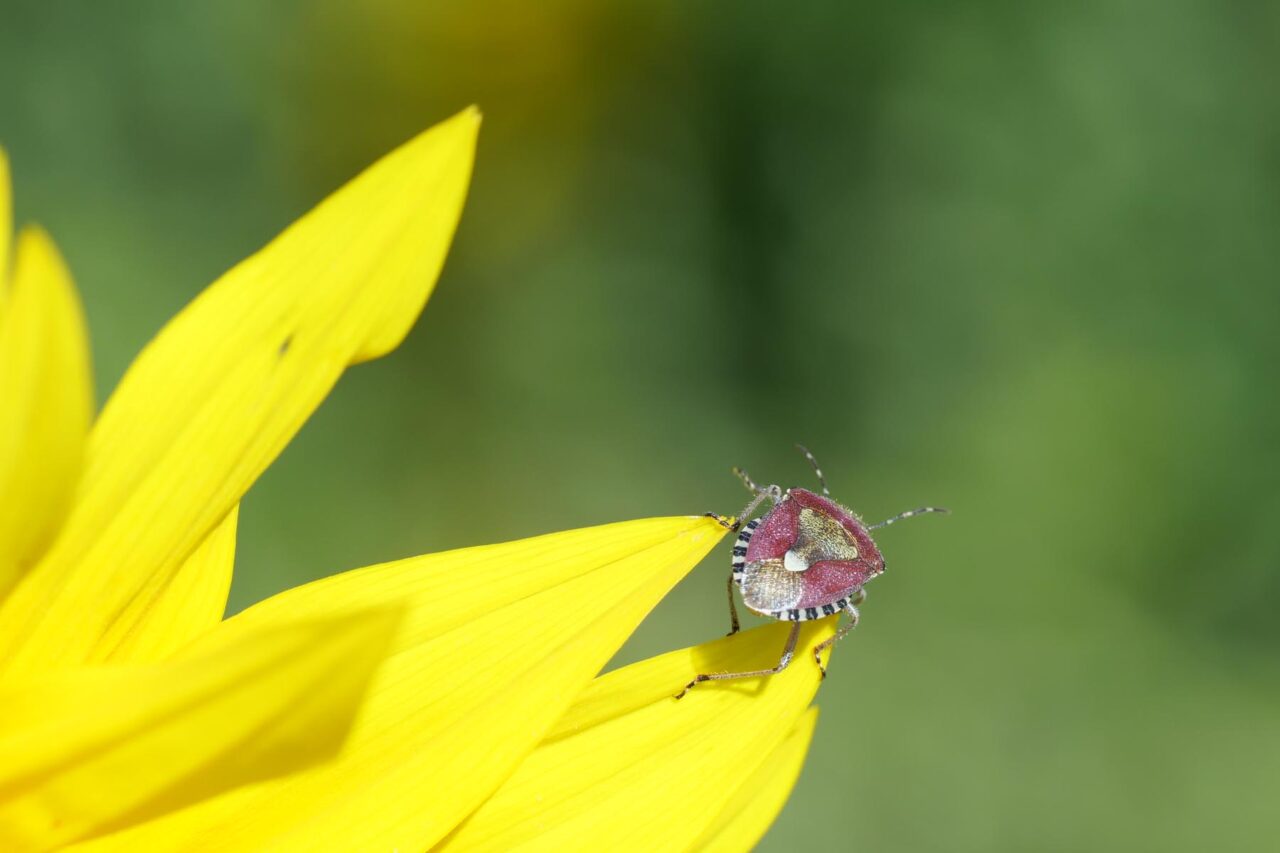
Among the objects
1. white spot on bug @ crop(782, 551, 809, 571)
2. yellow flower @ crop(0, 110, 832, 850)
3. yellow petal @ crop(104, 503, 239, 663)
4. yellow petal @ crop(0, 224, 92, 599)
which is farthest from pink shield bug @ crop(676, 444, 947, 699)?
yellow petal @ crop(0, 224, 92, 599)

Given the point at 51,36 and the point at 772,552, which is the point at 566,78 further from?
the point at 772,552

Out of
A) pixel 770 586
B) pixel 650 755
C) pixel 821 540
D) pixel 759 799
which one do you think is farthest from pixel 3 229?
pixel 821 540

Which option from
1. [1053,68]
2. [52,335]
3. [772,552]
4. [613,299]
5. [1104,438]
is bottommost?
[52,335]

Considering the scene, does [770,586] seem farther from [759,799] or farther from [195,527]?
[195,527]

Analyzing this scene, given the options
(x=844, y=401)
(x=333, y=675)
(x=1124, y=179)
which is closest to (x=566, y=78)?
(x=844, y=401)

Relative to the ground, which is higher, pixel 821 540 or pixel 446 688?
pixel 821 540

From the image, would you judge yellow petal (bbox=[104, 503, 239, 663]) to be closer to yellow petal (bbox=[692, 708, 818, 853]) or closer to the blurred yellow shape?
the blurred yellow shape

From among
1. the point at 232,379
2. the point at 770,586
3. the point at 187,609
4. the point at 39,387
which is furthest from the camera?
the point at 770,586
